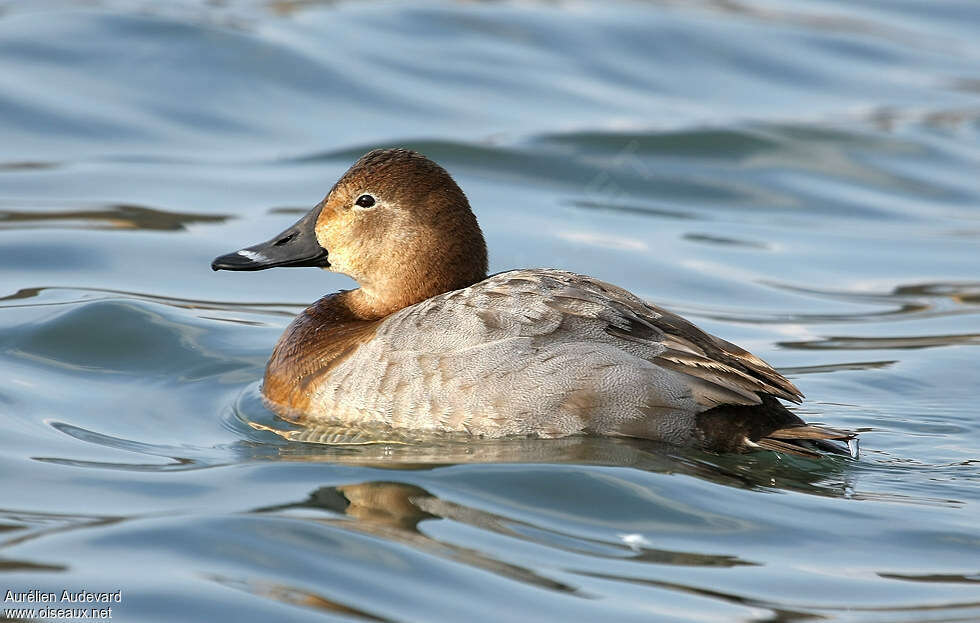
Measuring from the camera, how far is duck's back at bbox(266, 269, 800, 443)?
541 cm

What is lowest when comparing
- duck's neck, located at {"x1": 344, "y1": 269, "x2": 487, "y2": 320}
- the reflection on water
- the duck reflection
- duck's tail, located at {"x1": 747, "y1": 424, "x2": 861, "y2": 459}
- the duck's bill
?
the duck reflection

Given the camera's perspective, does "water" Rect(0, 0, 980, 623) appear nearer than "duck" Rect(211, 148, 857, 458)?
Yes

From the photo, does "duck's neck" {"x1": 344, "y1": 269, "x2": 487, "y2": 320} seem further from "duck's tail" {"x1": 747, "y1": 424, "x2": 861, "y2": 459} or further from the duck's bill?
"duck's tail" {"x1": 747, "y1": 424, "x2": 861, "y2": 459}

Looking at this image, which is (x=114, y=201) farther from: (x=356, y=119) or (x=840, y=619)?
(x=840, y=619)

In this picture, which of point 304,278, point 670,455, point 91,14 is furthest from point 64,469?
point 91,14

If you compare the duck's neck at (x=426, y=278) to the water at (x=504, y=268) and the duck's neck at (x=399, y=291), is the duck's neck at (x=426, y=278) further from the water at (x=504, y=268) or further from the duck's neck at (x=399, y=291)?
the water at (x=504, y=268)

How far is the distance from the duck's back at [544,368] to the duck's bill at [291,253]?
2.40 ft

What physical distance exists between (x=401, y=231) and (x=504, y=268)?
2700mm

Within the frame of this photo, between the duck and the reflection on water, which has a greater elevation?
the reflection on water

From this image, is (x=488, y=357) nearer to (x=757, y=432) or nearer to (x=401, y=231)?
(x=401, y=231)

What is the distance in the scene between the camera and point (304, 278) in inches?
352

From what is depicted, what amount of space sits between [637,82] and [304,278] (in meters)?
5.55

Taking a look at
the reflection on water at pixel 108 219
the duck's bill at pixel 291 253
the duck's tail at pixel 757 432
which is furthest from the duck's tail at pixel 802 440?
the reflection on water at pixel 108 219

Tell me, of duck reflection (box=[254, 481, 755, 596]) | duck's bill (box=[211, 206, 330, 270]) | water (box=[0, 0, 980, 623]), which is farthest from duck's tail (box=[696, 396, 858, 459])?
duck's bill (box=[211, 206, 330, 270])
